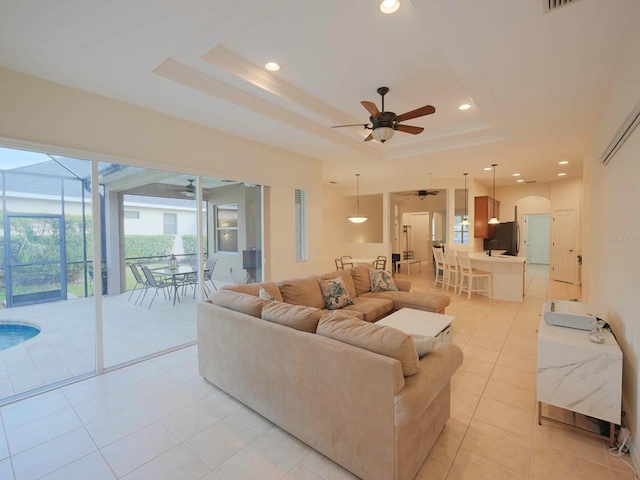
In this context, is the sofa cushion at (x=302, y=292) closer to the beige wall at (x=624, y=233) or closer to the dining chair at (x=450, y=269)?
the beige wall at (x=624, y=233)

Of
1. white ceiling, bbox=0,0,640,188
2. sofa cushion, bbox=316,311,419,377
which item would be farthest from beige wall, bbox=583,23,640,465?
sofa cushion, bbox=316,311,419,377

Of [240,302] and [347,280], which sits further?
[347,280]

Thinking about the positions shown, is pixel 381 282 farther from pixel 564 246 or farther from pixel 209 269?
pixel 564 246

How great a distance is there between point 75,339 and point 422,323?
13.5 ft

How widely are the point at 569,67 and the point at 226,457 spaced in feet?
13.7

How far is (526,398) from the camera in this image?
2602mm

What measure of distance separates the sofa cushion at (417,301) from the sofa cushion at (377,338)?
2416mm

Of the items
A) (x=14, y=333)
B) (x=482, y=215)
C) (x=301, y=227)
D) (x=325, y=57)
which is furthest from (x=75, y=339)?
(x=482, y=215)

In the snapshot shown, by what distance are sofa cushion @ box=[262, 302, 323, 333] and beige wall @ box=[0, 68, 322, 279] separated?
249 cm

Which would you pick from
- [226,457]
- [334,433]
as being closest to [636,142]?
[334,433]

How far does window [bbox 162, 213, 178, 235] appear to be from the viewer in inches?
157

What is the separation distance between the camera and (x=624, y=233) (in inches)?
90.1

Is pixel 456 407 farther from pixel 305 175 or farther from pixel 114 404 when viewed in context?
pixel 305 175

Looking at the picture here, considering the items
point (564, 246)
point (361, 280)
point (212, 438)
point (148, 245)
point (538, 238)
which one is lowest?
point (212, 438)
